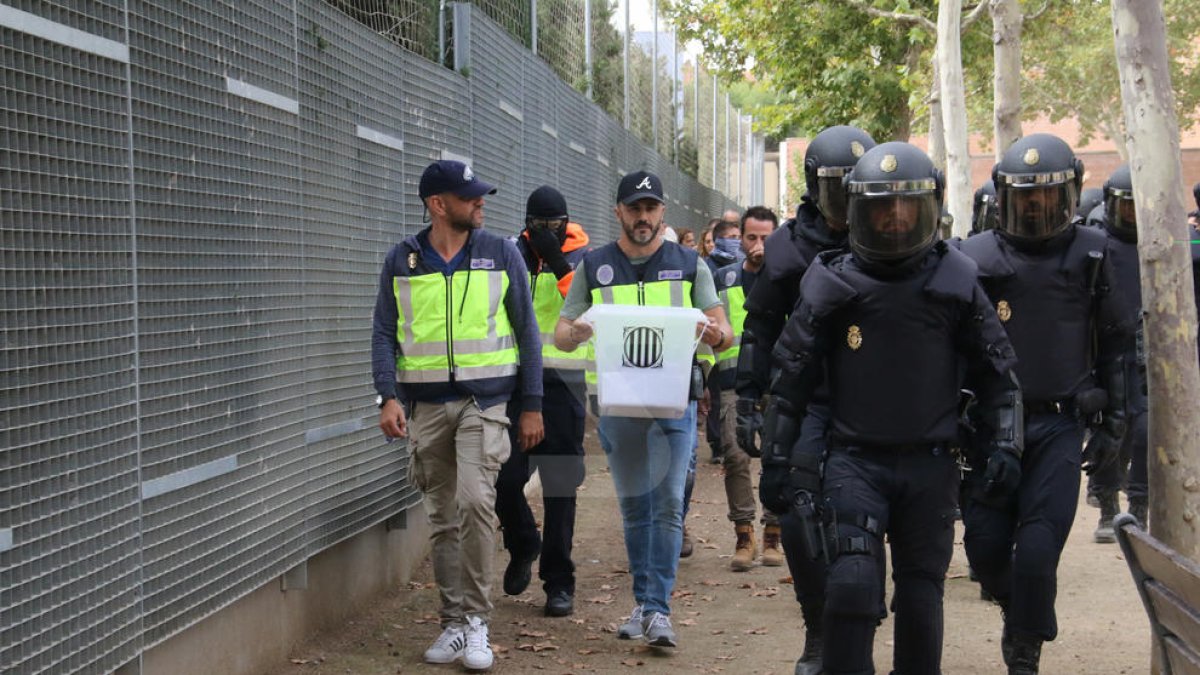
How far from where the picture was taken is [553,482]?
332 inches

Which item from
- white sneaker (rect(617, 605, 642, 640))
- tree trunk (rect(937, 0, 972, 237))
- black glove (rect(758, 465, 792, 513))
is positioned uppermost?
tree trunk (rect(937, 0, 972, 237))

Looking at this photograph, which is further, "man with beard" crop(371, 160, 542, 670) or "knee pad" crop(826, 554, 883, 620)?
"man with beard" crop(371, 160, 542, 670)

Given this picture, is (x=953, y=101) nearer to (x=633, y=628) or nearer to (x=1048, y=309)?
(x=1048, y=309)

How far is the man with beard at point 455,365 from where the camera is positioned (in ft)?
23.6

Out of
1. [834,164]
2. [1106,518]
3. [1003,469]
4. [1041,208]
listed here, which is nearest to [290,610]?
[834,164]

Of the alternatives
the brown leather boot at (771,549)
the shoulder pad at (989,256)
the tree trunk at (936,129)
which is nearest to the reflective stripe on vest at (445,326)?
the shoulder pad at (989,256)

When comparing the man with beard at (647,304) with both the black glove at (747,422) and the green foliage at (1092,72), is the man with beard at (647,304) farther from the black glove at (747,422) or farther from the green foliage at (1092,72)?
the green foliage at (1092,72)

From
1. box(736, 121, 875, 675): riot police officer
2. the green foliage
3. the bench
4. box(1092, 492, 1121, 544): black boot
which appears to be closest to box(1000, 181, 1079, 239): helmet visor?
box(736, 121, 875, 675): riot police officer

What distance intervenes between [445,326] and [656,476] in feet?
4.11

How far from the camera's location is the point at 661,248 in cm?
782

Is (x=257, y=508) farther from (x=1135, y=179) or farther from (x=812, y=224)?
(x=1135, y=179)

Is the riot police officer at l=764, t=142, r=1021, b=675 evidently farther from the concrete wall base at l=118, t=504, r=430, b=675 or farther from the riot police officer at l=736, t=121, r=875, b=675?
the concrete wall base at l=118, t=504, r=430, b=675

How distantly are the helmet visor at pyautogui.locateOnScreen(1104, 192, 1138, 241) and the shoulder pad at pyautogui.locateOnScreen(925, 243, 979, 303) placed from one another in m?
4.25

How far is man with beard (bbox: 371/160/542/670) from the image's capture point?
23.6ft
